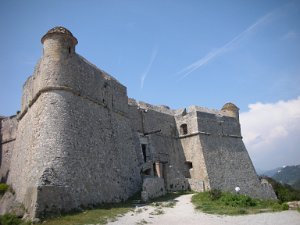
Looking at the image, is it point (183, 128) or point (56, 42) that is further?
point (183, 128)

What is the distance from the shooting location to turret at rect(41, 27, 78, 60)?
682 inches

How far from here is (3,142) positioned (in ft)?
85.0

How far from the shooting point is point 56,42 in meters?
17.4

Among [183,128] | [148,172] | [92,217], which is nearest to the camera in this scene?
[92,217]

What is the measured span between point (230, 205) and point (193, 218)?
3.72 m

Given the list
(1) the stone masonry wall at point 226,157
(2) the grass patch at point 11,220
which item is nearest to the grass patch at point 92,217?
(2) the grass patch at point 11,220

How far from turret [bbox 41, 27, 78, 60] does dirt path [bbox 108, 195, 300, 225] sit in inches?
355

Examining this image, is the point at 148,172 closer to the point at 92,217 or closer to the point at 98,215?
the point at 98,215

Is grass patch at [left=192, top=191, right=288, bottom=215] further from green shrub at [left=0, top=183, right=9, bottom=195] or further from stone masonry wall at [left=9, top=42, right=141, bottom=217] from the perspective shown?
green shrub at [left=0, top=183, right=9, bottom=195]

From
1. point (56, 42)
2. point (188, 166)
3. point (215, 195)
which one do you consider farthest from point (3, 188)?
point (188, 166)

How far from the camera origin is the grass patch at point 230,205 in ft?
49.0

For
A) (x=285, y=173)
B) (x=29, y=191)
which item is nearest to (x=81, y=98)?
(x=29, y=191)

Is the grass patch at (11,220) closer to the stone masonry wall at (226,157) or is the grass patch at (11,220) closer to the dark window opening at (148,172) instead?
the dark window opening at (148,172)

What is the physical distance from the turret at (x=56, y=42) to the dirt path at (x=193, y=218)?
29.5 feet
